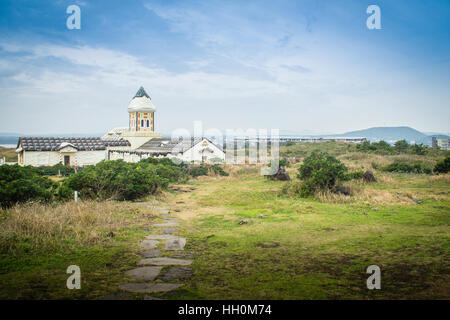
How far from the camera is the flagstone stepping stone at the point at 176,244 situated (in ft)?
23.7

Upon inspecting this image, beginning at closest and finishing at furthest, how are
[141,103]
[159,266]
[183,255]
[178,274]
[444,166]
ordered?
[178,274] < [159,266] < [183,255] < [444,166] < [141,103]

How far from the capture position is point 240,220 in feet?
32.6

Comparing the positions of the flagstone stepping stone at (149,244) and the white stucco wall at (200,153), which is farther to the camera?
the white stucco wall at (200,153)

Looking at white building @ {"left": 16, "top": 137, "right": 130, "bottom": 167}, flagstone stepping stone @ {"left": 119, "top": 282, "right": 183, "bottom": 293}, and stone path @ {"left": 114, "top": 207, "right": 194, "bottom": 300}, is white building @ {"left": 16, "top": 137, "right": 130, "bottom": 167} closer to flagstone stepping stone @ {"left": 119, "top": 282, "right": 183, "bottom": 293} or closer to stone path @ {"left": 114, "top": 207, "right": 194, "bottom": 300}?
stone path @ {"left": 114, "top": 207, "right": 194, "bottom": 300}

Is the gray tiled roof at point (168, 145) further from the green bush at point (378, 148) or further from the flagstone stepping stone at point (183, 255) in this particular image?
the flagstone stepping stone at point (183, 255)

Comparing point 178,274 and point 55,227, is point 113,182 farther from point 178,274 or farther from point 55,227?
point 178,274

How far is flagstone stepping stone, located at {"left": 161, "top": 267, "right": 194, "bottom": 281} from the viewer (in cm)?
542

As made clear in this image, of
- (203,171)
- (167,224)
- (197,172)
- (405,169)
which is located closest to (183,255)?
(167,224)

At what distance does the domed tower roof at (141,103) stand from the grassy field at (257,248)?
26620 mm

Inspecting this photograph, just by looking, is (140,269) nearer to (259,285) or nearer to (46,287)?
(46,287)

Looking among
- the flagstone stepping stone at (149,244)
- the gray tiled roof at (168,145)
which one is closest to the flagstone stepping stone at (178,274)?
the flagstone stepping stone at (149,244)

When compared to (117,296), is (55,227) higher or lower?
higher

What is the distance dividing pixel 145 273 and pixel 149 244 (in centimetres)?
185

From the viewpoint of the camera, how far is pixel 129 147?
37000mm
